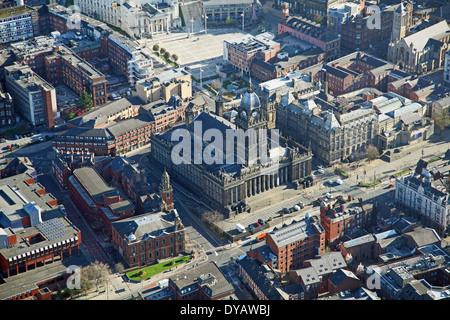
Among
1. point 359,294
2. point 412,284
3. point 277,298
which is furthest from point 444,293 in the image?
point 277,298
